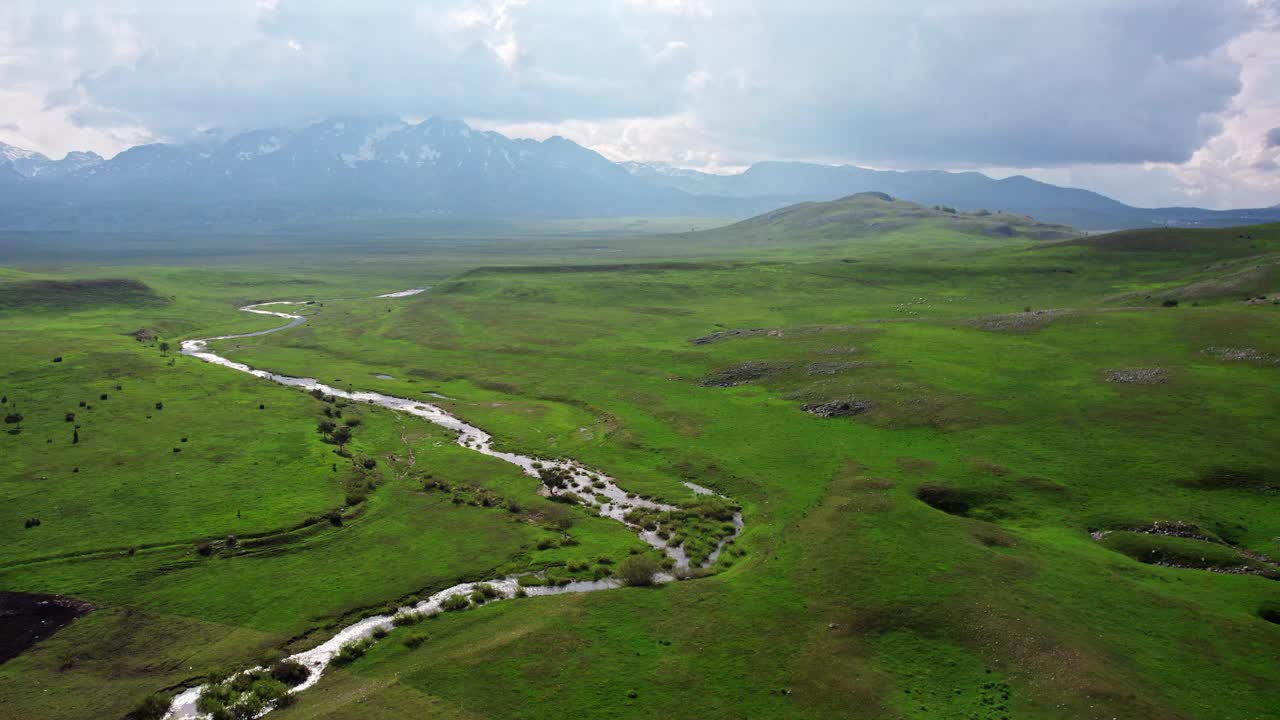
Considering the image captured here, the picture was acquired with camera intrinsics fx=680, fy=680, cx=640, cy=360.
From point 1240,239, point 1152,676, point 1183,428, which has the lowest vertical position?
point 1152,676

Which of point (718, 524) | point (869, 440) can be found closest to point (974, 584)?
point (718, 524)

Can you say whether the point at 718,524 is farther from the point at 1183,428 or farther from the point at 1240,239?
the point at 1240,239

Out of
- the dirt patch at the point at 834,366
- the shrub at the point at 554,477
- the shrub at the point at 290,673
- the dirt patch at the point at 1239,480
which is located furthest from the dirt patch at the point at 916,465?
the shrub at the point at 290,673

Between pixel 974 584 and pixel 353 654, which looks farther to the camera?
pixel 974 584

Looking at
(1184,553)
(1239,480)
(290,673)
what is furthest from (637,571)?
(1239,480)

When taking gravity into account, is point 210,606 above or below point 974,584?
below

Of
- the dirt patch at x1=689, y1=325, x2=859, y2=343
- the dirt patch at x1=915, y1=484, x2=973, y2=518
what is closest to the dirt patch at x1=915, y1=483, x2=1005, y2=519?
the dirt patch at x1=915, y1=484, x2=973, y2=518
